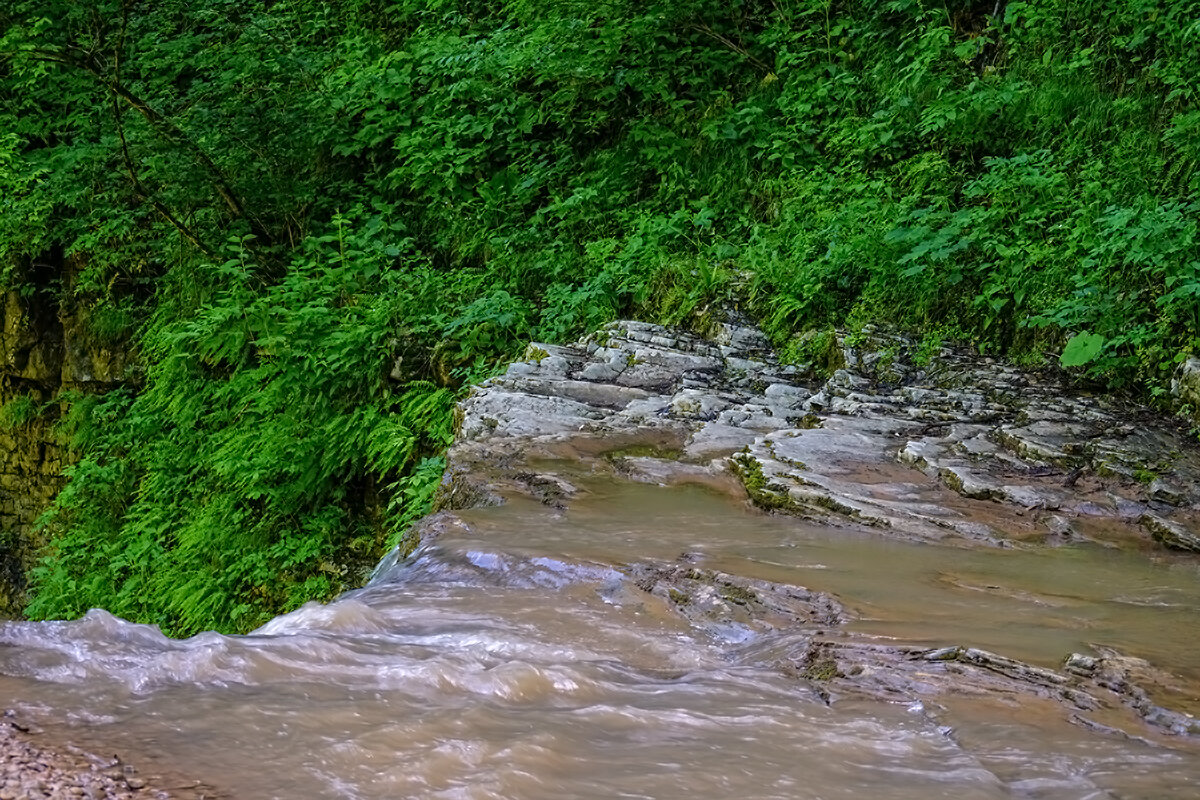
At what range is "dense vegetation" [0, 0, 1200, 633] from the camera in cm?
672

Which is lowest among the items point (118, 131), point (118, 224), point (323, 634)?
point (323, 634)

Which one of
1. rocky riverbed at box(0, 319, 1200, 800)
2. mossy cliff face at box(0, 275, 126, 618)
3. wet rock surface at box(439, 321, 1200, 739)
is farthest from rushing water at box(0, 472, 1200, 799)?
mossy cliff face at box(0, 275, 126, 618)

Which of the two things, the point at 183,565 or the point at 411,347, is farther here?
the point at 183,565

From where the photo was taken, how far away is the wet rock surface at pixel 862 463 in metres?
2.31

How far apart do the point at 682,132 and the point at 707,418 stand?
5008mm

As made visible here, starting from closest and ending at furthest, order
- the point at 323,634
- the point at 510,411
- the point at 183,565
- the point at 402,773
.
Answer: the point at 402,773
the point at 323,634
the point at 510,411
the point at 183,565

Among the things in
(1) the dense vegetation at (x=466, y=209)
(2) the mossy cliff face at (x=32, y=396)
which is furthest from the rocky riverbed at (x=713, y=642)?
(2) the mossy cliff face at (x=32, y=396)

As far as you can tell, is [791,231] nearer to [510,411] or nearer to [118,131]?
[510,411]

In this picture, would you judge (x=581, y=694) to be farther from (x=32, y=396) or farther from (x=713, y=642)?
(x=32, y=396)

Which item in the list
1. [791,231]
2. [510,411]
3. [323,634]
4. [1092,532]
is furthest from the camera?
[791,231]

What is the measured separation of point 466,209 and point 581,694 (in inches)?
330

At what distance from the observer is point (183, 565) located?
9.05 meters

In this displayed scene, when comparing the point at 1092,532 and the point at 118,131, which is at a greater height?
the point at 118,131

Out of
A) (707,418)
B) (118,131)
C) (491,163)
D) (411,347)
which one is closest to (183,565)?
(411,347)
